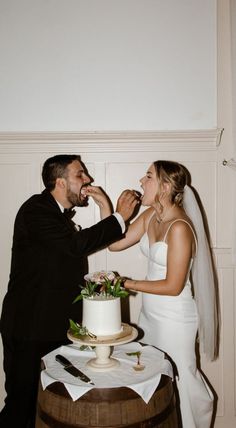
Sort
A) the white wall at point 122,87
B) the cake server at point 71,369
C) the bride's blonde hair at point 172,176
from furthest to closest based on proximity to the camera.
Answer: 1. the white wall at point 122,87
2. the bride's blonde hair at point 172,176
3. the cake server at point 71,369

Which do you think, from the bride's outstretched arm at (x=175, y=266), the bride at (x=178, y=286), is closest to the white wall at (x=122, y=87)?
the bride at (x=178, y=286)

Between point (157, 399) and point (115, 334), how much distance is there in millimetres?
331

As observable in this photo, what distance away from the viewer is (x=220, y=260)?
2.90 metres

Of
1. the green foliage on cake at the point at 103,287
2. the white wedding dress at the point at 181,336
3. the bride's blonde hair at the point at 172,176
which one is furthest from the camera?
the bride's blonde hair at the point at 172,176

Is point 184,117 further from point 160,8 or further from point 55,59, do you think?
point 55,59

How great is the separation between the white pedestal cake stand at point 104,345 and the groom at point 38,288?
45 cm

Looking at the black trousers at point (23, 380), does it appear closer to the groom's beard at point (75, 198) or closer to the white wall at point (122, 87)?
the white wall at point (122, 87)

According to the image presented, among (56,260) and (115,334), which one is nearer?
(115,334)

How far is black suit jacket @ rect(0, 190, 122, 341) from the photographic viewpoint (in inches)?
89.4

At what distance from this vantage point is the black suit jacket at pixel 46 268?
2.27 m

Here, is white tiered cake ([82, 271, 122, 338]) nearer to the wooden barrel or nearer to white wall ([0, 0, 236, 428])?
the wooden barrel

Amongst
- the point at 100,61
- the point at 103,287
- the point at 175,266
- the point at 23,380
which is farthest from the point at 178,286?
the point at 100,61

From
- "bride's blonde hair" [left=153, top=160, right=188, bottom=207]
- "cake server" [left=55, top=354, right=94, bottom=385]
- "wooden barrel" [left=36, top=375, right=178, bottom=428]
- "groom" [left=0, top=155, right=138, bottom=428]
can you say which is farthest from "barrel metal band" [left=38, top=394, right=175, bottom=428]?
"bride's blonde hair" [left=153, top=160, right=188, bottom=207]

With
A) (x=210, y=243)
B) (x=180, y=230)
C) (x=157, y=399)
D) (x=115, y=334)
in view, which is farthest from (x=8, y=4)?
(x=157, y=399)
